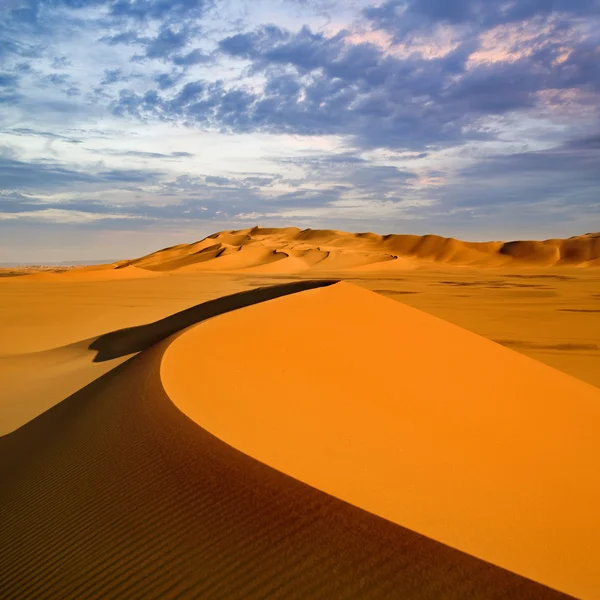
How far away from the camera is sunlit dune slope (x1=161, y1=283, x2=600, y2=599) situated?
2855mm

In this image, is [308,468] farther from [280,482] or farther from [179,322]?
[179,322]

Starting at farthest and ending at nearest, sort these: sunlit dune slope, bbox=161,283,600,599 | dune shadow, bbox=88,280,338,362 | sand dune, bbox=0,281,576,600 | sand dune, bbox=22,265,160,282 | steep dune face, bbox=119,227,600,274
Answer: steep dune face, bbox=119,227,600,274 → sand dune, bbox=22,265,160,282 → dune shadow, bbox=88,280,338,362 → sunlit dune slope, bbox=161,283,600,599 → sand dune, bbox=0,281,576,600

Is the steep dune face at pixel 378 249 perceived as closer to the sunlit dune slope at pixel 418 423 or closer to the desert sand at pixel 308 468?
the sunlit dune slope at pixel 418 423

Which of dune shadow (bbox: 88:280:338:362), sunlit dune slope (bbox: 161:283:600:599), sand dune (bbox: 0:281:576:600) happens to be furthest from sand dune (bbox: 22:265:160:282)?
sand dune (bbox: 0:281:576:600)

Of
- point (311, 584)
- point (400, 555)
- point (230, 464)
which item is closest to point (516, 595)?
point (400, 555)

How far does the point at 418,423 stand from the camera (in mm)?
4875

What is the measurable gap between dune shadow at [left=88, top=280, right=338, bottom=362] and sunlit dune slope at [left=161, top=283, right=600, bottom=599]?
4.54 m

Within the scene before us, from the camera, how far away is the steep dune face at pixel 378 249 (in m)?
75.2

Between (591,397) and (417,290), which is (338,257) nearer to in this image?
(417,290)

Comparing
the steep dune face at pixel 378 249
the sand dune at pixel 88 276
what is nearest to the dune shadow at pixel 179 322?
the sand dune at pixel 88 276

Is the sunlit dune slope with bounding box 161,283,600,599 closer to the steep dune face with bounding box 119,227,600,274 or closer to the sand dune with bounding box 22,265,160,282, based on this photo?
the sand dune with bounding box 22,265,160,282

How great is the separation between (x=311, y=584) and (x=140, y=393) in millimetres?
3540

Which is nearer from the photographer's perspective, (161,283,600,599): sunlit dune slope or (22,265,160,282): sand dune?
(161,283,600,599): sunlit dune slope

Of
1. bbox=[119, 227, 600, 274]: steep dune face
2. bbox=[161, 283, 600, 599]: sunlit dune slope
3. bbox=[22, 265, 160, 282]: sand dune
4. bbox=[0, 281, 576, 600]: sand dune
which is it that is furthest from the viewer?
bbox=[119, 227, 600, 274]: steep dune face
